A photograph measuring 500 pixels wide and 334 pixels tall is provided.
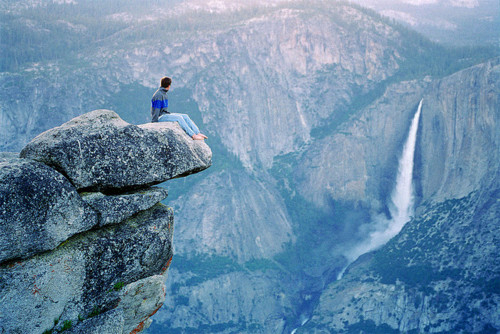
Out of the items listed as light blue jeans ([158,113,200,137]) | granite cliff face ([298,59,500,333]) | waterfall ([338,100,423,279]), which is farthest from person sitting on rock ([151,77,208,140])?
waterfall ([338,100,423,279])

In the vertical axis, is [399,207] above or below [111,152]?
below

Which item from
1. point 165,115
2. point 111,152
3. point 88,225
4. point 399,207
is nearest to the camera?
point 88,225

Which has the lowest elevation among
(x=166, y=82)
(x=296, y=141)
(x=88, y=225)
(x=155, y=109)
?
(x=296, y=141)

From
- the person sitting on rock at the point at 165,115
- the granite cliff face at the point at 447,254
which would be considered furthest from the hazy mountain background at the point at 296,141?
the person sitting on rock at the point at 165,115

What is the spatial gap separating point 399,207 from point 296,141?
99.4 feet

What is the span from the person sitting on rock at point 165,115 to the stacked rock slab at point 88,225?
33.5 inches

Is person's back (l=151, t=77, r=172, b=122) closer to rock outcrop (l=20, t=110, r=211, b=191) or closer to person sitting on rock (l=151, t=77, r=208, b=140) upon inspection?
person sitting on rock (l=151, t=77, r=208, b=140)

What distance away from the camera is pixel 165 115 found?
527 inches

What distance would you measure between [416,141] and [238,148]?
40.4 meters

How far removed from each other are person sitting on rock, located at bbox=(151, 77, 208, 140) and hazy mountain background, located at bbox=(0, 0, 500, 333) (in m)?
51.3

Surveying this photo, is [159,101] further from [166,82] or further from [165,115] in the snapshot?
[166,82]

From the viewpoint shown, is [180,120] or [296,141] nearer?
[180,120]

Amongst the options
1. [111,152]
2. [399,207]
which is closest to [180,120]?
[111,152]

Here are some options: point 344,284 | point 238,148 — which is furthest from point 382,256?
point 238,148
